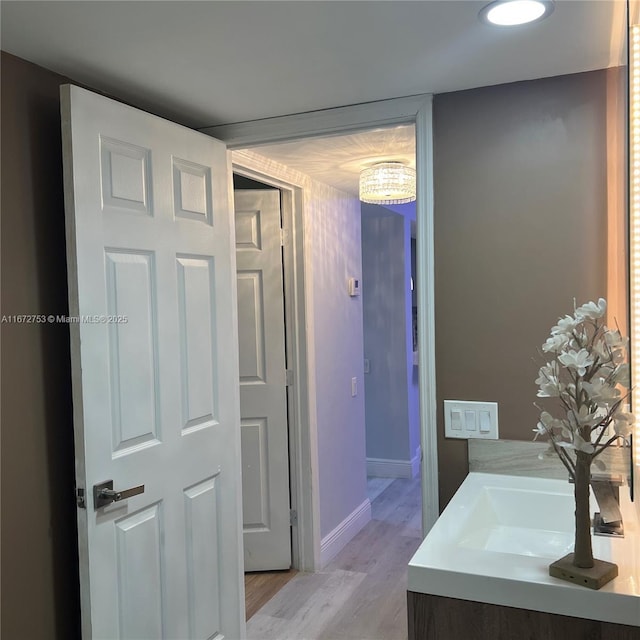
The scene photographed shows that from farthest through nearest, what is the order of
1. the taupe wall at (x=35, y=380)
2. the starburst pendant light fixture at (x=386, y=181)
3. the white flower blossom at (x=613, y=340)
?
the starburst pendant light fixture at (x=386, y=181), the taupe wall at (x=35, y=380), the white flower blossom at (x=613, y=340)

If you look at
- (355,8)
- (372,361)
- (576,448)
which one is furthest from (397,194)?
(372,361)

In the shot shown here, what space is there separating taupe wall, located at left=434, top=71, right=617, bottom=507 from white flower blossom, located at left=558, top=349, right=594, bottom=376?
0.75 meters

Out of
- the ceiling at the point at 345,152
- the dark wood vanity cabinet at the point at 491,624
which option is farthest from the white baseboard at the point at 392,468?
the dark wood vanity cabinet at the point at 491,624

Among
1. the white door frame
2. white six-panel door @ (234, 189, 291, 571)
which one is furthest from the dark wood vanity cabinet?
white six-panel door @ (234, 189, 291, 571)

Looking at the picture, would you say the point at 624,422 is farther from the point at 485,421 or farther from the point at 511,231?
the point at 511,231

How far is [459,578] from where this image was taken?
138 centimetres

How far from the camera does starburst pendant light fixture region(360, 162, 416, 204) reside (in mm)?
3023

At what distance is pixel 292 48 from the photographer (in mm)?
1690

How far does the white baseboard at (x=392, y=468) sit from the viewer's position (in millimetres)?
5109

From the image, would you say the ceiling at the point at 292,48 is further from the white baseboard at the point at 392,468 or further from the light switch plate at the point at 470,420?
the white baseboard at the point at 392,468

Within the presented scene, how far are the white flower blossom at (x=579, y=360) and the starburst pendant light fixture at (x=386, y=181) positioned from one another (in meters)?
1.87

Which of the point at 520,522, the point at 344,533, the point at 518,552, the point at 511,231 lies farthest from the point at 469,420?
the point at 344,533

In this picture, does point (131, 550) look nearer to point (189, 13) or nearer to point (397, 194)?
point (189, 13)

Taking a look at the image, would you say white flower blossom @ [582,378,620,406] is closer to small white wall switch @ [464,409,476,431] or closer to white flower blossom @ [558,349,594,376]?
white flower blossom @ [558,349,594,376]
